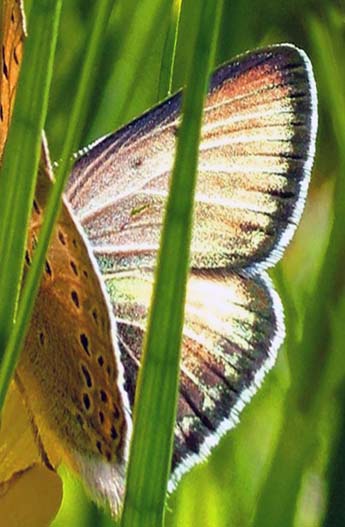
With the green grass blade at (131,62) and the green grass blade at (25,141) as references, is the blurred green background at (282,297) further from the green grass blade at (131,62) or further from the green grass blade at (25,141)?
the green grass blade at (25,141)

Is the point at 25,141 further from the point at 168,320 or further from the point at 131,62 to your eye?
Answer: the point at 131,62

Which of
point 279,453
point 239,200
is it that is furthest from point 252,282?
point 279,453

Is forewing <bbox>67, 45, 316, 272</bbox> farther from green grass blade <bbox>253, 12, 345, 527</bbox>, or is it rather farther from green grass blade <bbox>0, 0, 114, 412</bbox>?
green grass blade <bbox>0, 0, 114, 412</bbox>

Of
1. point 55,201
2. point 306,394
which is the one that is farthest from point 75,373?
point 55,201

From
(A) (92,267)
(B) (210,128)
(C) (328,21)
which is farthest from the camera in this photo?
(C) (328,21)

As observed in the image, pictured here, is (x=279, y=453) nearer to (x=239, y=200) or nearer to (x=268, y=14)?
(x=239, y=200)

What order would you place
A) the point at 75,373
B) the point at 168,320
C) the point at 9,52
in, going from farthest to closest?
the point at 75,373, the point at 9,52, the point at 168,320
